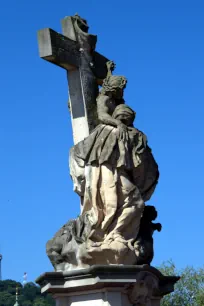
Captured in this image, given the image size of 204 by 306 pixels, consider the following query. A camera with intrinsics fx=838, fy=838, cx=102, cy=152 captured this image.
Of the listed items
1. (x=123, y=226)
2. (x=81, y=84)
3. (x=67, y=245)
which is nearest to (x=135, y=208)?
(x=123, y=226)

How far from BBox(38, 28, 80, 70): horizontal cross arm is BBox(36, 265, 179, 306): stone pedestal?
3.44 m

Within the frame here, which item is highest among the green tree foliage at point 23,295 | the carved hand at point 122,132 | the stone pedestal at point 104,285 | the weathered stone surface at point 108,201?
the green tree foliage at point 23,295

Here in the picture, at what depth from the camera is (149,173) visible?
1313cm

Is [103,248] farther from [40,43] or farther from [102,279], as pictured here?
[40,43]

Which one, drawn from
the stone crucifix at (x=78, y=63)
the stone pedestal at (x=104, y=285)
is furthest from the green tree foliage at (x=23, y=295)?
the stone pedestal at (x=104, y=285)

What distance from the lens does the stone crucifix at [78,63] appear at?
13280mm

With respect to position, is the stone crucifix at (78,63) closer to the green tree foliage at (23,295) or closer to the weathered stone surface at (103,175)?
the weathered stone surface at (103,175)

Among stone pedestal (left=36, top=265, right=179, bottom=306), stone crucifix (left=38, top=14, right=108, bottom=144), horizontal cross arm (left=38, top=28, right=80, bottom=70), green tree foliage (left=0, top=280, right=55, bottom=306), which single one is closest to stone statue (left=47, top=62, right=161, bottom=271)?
stone pedestal (left=36, top=265, right=179, bottom=306)

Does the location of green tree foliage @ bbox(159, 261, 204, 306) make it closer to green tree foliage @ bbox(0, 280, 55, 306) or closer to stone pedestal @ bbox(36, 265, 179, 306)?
stone pedestal @ bbox(36, 265, 179, 306)

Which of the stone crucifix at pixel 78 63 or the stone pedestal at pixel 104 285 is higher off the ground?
the stone crucifix at pixel 78 63

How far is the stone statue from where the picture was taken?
1233 cm

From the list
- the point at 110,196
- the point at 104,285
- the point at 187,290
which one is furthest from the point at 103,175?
the point at 187,290

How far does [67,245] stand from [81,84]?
275 centimetres

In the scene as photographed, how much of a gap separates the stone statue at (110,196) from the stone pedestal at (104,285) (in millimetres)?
248
